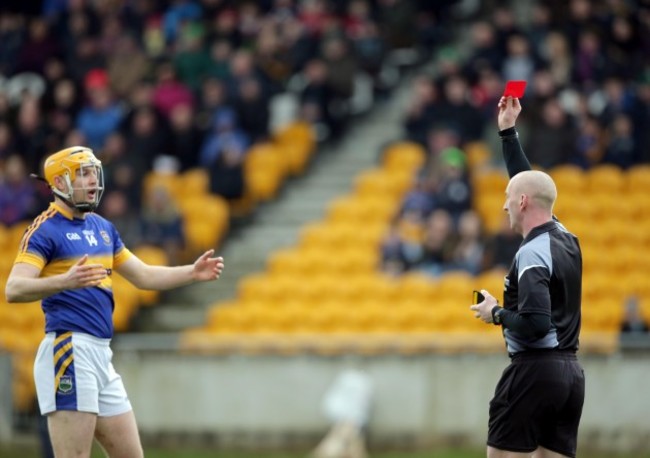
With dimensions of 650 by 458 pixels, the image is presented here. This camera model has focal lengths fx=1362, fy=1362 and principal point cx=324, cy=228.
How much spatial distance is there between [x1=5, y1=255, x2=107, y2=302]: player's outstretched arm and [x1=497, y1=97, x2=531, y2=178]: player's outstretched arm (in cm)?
274

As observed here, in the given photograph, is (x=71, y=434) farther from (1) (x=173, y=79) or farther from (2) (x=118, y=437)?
(1) (x=173, y=79)

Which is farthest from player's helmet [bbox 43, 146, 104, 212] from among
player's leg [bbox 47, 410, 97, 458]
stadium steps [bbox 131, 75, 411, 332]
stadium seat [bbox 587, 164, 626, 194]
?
stadium seat [bbox 587, 164, 626, 194]

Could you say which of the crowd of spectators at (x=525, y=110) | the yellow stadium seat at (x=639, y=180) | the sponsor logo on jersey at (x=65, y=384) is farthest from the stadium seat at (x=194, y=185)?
the sponsor logo on jersey at (x=65, y=384)

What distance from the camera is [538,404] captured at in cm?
823

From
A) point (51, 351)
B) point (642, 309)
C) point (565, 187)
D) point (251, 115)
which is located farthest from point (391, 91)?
point (51, 351)

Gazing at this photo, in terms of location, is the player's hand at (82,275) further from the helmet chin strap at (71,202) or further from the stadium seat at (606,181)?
the stadium seat at (606,181)

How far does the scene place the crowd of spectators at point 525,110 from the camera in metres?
17.1

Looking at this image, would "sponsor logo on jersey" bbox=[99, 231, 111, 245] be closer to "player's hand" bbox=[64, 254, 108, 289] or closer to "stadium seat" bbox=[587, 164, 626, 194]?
"player's hand" bbox=[64, 254, 108, 289]

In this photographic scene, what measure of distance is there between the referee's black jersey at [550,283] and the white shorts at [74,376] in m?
2.63

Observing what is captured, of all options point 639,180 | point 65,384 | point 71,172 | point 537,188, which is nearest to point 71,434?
point 65,384

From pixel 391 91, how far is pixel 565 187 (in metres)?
5.12

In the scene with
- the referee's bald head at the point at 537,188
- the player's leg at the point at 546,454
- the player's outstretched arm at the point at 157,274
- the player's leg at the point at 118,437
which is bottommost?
the player's leg at the point at 546,454

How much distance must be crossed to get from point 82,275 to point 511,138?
116 inches

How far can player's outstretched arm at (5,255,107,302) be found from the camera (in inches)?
323
